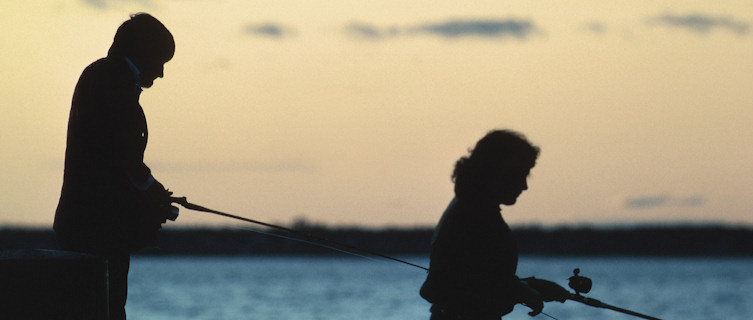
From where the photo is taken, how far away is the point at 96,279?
4.30 meters

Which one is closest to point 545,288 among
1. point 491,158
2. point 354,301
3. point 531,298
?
point 531,298

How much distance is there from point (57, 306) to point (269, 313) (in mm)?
36451

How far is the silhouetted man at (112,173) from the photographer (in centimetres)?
472

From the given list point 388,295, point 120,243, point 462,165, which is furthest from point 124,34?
point 388,295

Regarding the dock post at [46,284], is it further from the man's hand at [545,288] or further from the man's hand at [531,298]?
the man's hand at [545,288]

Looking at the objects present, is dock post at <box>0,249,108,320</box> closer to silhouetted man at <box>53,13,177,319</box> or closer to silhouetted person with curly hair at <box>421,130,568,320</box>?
silhouetted man at <box>53,13,177,319</box>

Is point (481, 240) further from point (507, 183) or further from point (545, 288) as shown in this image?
point (545, 288)

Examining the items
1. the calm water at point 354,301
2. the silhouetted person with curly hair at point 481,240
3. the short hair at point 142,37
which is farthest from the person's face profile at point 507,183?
the calm water at point 354,301

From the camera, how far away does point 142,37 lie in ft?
16.0

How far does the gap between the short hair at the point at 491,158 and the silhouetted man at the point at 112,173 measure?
1234 mm

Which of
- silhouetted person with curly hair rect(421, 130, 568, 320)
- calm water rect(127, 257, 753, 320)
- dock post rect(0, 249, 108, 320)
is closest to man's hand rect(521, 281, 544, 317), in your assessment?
silhouetted person with curly hair rect(421, 130, 568, 320)

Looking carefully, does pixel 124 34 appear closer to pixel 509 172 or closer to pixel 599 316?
pixel 509 172

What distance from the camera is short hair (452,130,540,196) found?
466cm

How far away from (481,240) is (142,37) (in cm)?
161
